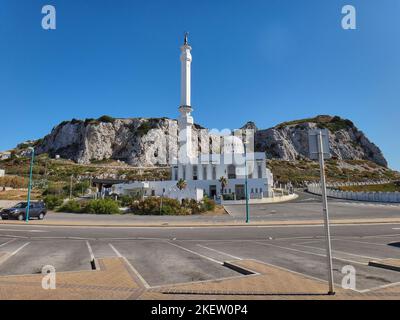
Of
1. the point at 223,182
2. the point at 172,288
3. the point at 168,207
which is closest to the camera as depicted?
the point at 172,288

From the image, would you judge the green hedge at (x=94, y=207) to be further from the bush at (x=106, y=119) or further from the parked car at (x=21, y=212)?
the bush at (x=106, y=119)

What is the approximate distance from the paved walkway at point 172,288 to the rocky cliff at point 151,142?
465ft

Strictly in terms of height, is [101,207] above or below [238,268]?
above

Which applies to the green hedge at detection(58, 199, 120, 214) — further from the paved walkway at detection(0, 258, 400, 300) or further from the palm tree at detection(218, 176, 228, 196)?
the paved walkway at detection(0, 258, 400, 300)

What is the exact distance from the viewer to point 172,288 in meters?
6.47

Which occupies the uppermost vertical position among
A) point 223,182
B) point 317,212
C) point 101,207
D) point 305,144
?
point 305,144

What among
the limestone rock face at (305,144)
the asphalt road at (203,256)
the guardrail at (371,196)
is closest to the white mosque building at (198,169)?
the guardrail at (371,196)

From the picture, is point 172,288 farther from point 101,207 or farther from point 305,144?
point 305,144

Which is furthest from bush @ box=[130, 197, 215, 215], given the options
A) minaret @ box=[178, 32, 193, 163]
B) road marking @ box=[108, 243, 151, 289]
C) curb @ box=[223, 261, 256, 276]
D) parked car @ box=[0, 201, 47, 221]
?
minaret @ box=[178, 32, 193, 163]

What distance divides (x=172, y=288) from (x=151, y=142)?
149521 mm

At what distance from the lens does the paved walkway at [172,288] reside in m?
5.81

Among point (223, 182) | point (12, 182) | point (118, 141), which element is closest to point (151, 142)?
point (118, 141)
